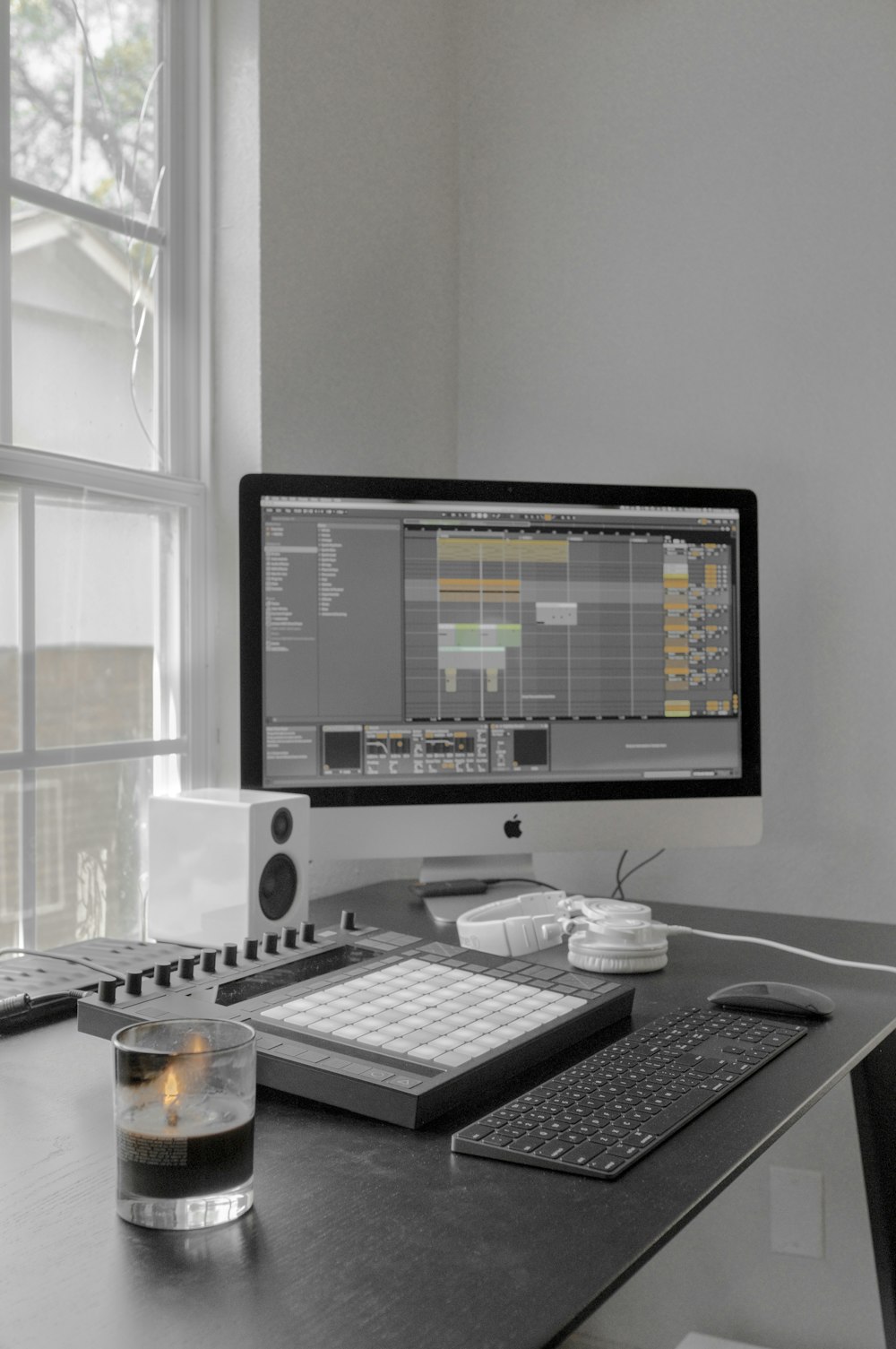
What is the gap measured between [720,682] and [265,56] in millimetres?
960

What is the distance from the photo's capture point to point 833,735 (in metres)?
1.64

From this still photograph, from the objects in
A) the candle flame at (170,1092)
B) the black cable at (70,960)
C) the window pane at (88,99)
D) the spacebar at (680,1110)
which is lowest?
the spacebar at (680,1110)

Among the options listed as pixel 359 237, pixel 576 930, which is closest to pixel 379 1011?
pixel 576 930

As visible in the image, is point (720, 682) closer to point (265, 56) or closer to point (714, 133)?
point (714, 133)

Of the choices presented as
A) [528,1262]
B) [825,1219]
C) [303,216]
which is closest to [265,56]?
[303,216]

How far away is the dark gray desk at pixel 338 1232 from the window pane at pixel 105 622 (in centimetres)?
51

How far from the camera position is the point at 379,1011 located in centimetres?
85

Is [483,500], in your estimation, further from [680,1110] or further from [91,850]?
[680,1110]

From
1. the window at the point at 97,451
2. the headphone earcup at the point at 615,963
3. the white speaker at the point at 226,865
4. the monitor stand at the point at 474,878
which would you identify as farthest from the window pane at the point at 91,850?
the headphone earcup at the point at 615,963

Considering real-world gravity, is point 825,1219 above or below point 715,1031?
below

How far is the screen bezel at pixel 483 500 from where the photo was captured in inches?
53.2

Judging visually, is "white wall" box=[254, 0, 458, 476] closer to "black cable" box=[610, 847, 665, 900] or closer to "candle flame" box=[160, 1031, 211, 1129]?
"black cable" box=[610, 847, 665, 900]

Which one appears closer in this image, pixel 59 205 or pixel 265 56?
pixel 59 205

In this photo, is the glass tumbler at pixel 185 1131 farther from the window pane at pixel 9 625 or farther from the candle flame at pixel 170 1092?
the window pane at pixel 9 625
